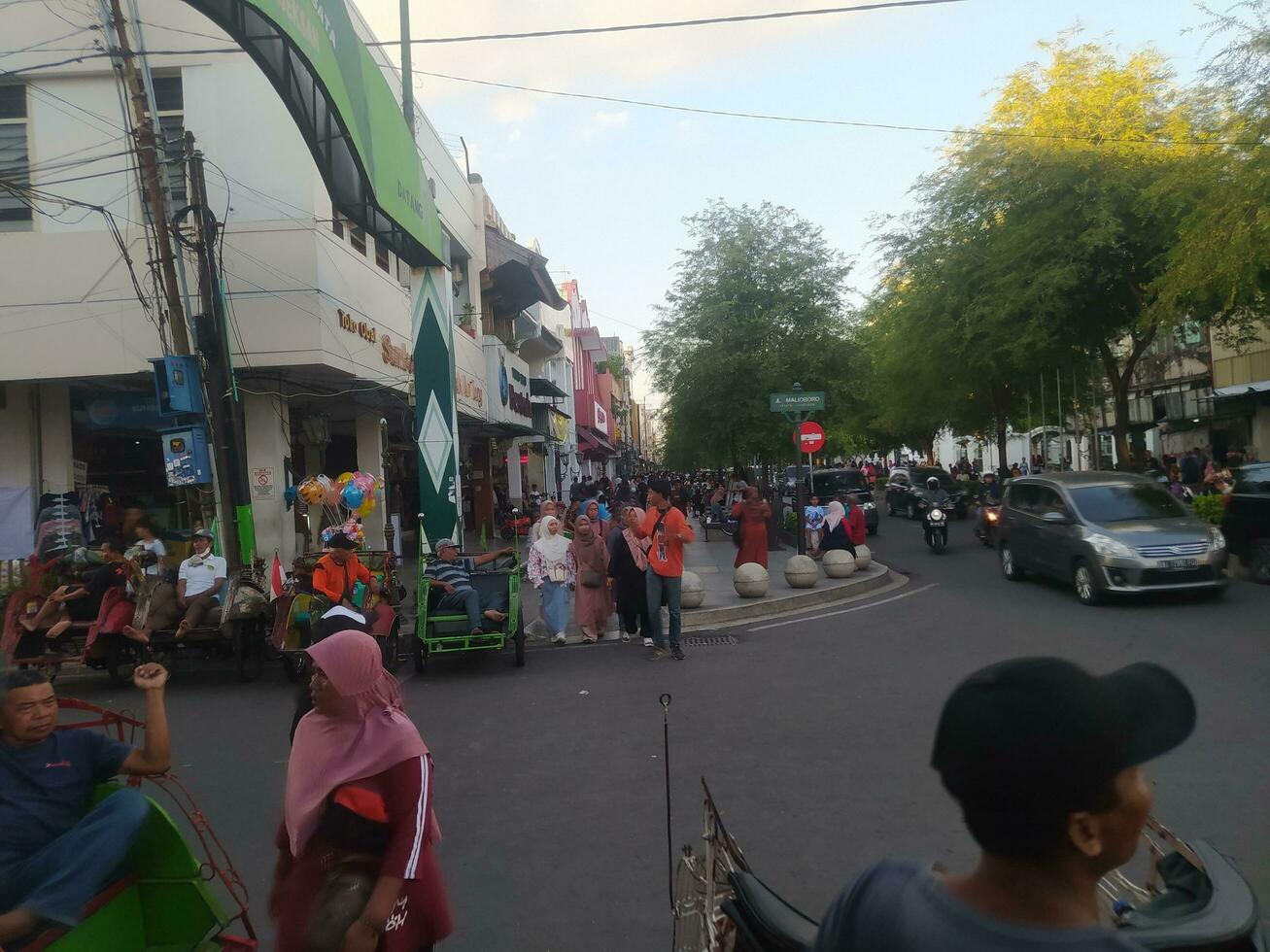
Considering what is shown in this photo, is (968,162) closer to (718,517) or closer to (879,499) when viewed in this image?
(718,517)

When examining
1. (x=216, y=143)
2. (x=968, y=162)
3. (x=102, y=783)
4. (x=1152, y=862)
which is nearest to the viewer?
(x=1152, y=862)

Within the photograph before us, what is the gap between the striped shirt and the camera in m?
10.4

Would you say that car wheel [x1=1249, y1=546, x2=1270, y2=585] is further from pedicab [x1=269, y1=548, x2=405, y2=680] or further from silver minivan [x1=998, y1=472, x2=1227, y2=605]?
pedicab [x1=269, y1=548, x2=405, y2=680]

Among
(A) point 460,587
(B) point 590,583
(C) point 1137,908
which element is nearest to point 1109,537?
(B) point 590,583

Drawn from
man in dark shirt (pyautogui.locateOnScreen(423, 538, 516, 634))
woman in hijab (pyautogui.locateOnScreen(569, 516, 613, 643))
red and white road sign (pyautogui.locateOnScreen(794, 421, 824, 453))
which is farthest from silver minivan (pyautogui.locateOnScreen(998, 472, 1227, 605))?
man in dark shirt (pyautogui.locateOnScreen(423, 538, 516, 634))

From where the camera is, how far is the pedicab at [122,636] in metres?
10.1

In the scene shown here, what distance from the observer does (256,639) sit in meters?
10.6

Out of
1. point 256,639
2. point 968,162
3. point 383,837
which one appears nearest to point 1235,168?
point 968,162

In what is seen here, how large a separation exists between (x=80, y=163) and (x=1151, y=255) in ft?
62.3

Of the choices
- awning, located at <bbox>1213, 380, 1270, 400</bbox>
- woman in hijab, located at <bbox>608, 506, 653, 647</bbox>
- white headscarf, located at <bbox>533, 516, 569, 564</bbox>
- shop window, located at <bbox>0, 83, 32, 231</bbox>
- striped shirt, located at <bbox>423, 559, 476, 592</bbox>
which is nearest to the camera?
striped shirt, located at <bbox>423, 559, 476, 592</bbox>

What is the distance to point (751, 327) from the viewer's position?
26.5m

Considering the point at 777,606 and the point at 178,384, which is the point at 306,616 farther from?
the point at 777,606

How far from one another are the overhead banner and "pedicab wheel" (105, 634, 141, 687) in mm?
6207

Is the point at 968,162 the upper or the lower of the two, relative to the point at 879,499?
upper
